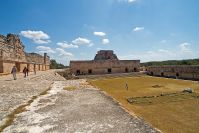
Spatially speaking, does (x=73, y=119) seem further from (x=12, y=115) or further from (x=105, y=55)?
(x=105, y=55)

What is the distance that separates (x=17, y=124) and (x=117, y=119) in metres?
2.17

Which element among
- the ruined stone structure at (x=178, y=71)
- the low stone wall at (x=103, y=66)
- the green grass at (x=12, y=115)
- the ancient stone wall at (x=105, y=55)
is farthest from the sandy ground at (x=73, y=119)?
the ancient stone wall at (x=105, y=55)

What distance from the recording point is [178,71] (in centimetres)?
2544

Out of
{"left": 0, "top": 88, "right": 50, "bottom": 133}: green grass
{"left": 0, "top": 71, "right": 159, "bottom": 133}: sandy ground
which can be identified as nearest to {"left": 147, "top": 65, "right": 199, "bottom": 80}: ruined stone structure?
{"left": 0, "top": 71, "right": 159, "bottom": 133}: sandy ground

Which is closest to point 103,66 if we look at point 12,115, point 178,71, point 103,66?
point 103,66

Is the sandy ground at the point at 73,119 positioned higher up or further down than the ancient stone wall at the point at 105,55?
further down

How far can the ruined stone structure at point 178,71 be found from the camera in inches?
862

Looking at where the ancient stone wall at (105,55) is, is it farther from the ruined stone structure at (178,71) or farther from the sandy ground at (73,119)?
the sandy ground at (73,119)

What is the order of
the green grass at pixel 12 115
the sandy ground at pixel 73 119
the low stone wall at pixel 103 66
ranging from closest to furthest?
the sandy ground at pixel 73 119, the green grass at pixel 12 115, the low stone wall at pixel 103 66

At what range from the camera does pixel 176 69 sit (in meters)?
25.9

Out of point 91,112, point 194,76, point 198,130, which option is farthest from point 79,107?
point 194,76

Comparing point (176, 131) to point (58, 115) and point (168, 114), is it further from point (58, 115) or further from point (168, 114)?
point (58, 115)

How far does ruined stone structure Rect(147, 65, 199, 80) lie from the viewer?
21894 mm

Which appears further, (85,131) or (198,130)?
(198,130)
